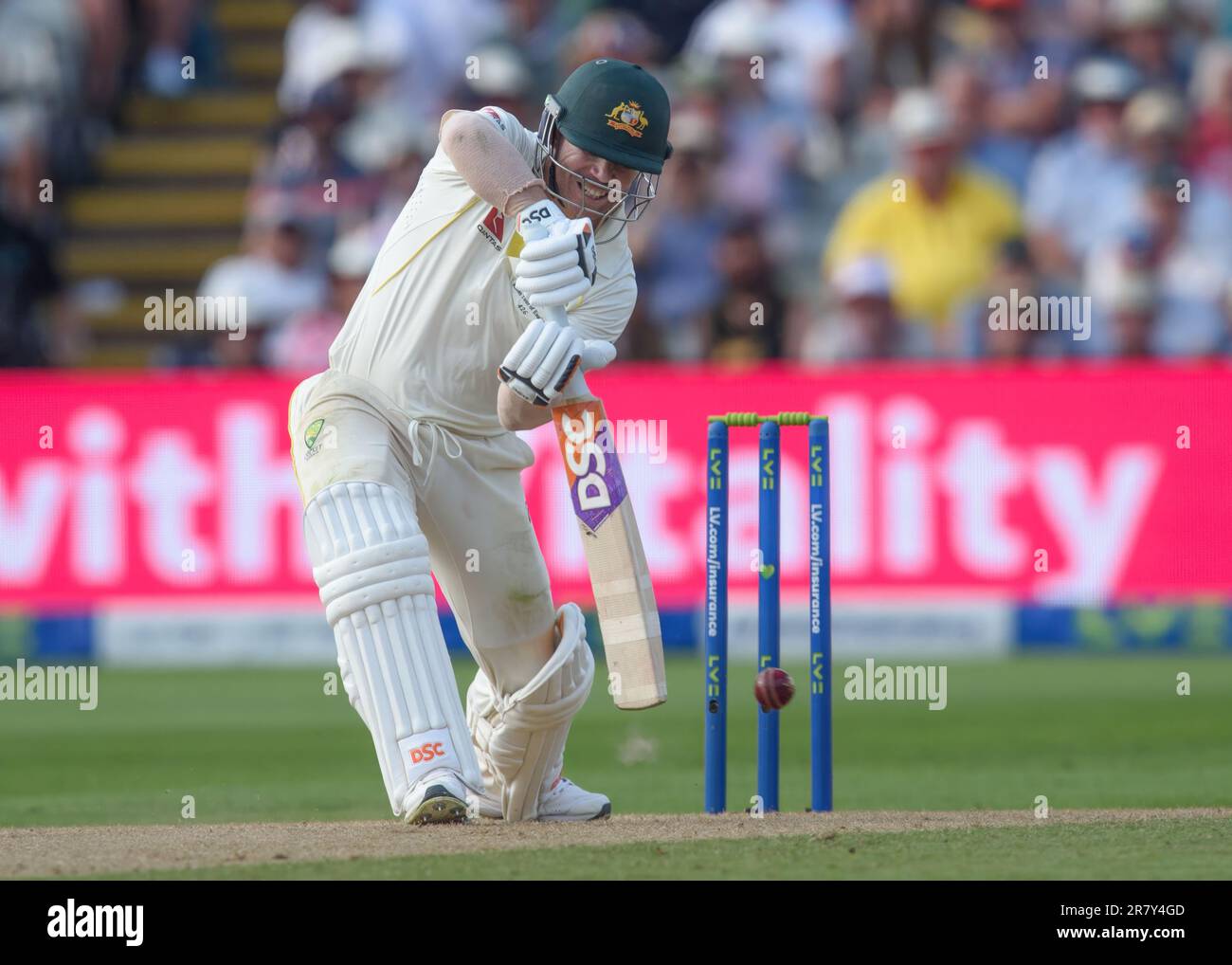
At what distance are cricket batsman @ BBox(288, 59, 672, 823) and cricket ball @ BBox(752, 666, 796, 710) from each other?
48 centimetres

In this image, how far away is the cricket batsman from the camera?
15.7 ft

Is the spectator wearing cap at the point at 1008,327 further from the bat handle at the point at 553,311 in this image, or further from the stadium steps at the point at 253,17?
the stadium steps at the point at 253,17

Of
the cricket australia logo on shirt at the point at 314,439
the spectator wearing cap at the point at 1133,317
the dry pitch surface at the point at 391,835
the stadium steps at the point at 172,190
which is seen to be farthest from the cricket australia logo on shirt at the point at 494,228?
the stadium steps at the point at 172,190

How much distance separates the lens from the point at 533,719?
5270 millimetres

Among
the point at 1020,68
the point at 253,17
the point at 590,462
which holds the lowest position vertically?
the point at 590,462

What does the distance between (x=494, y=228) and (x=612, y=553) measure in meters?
0.82

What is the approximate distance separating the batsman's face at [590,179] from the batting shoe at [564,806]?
1.50 metres

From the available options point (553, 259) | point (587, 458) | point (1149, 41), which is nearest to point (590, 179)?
point (553, 259)

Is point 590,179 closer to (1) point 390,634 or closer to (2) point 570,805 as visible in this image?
(1) point 390,634

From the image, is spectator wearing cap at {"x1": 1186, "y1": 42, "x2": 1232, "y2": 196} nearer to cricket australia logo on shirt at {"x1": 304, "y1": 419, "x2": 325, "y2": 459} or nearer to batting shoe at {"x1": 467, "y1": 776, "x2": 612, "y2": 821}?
batting shoe at {"x1": 467, "y1": 776, "x2": 612, "y2": 821}

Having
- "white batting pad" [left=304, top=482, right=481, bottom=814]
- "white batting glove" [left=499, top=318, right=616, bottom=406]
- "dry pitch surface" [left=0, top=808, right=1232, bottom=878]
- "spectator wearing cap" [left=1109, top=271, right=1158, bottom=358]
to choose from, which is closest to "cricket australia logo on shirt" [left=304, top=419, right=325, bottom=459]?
"white batting pad" [left=304, top=482, right=481, bottom=814]

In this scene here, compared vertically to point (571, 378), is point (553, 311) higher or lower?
higher

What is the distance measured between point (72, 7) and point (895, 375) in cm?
592

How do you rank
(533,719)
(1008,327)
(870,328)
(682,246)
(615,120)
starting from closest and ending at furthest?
(615,120) → (533,719) → (1008,327) → (870,328) → (682,246)
